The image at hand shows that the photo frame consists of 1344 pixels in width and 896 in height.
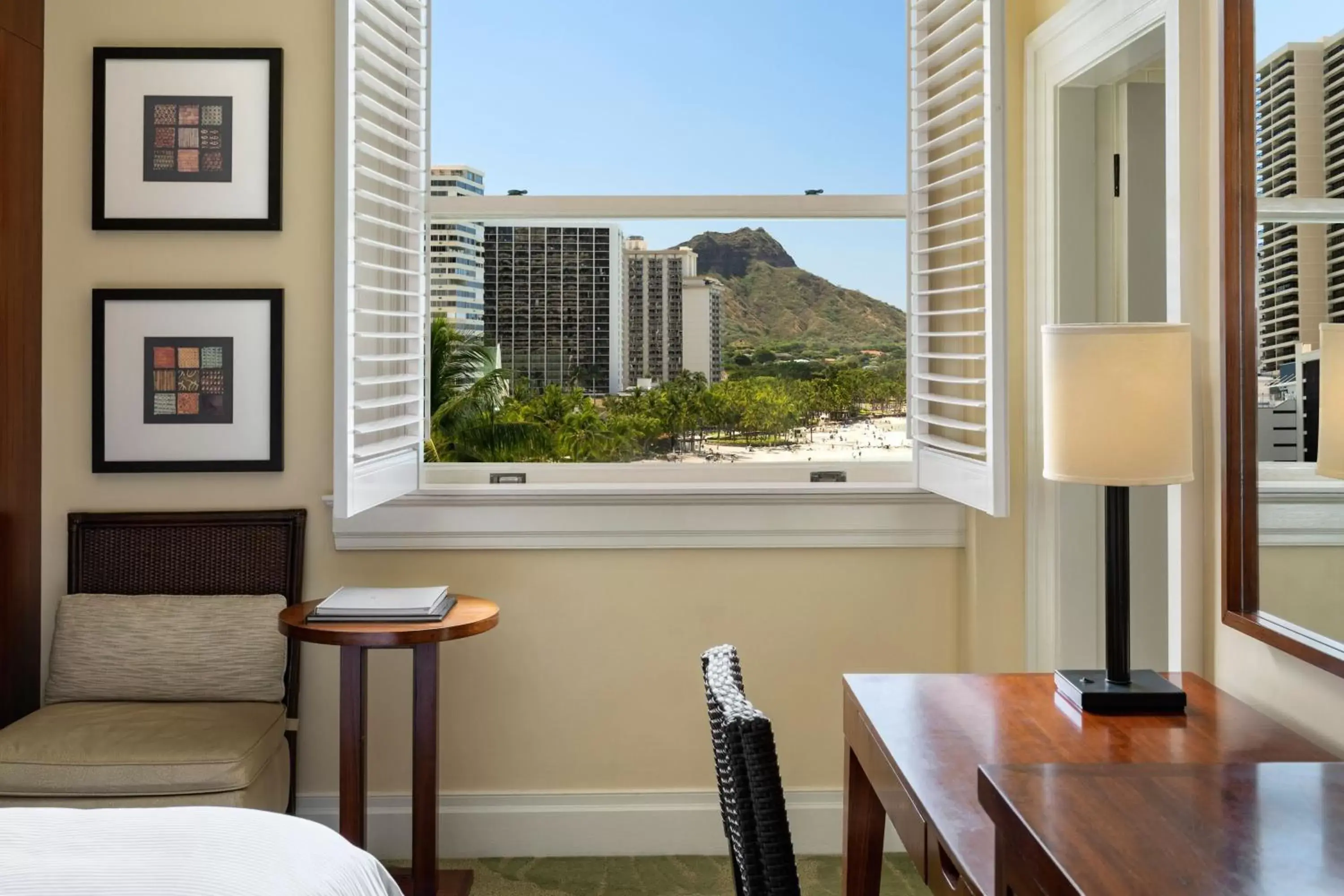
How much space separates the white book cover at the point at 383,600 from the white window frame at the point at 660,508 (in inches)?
11.9

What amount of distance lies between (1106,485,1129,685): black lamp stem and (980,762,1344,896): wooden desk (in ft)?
2.14

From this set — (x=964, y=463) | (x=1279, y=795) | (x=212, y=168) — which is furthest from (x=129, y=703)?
(x=1279, y=795)

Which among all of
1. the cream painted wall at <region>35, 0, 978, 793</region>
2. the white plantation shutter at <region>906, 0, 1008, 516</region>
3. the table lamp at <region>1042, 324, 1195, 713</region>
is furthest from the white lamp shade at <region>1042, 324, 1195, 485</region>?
the cream painted wall at <region>35, 0, 978, 793</region>

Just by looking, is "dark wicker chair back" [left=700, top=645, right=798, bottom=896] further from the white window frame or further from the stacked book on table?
the white window frame

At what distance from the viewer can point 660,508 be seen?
300 centimetres

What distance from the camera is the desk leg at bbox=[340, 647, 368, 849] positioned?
2459 mm

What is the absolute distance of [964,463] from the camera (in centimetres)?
259

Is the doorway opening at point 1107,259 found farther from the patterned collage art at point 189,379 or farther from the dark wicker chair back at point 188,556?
the patterned collage art at point 189,379

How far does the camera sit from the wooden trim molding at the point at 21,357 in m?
2.76

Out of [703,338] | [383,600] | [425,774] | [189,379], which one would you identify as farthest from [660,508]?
[189,379]

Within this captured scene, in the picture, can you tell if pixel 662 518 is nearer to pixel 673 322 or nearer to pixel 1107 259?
pixel 673 322

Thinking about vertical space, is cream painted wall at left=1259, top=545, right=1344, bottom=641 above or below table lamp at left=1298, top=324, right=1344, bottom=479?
below

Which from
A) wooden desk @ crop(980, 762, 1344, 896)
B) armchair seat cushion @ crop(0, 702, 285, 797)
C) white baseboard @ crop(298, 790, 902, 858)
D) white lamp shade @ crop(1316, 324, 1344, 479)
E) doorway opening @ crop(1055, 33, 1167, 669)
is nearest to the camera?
wooden desk @ crop(980, 762, 1344, 896)

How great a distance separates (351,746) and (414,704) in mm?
173
